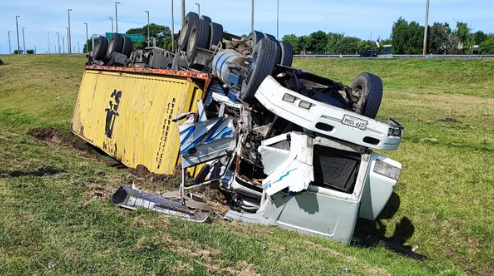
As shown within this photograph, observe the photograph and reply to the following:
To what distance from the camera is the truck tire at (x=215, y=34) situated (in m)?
8.45

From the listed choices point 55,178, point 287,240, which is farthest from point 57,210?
point 287,240

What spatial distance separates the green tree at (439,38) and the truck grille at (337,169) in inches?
2042

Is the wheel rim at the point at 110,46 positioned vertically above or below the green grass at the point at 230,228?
above

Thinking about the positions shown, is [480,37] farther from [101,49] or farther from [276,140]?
[276,140]

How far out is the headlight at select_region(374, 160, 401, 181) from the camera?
4.83 m

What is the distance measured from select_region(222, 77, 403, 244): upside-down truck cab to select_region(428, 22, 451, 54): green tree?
51775 millimetres

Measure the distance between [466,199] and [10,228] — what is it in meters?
5.84

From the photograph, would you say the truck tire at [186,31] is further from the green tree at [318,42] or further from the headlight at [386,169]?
the green tree at [318,42]

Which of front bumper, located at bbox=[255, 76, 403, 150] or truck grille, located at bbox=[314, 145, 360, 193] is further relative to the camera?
truck grille, located at bbox=[314, 145, 360, 193]

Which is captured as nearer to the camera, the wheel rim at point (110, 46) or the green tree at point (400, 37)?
the wheel rim at point (110, 46)

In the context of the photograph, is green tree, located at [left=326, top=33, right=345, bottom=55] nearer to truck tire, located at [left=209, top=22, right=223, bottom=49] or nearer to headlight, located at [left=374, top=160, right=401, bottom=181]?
truck tire, located at [left=209, top=22, right=223, bottom=49]

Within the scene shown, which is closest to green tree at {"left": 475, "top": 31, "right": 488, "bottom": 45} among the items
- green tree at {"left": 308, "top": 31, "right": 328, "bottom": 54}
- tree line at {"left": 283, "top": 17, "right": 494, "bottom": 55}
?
tree line at {"left": 283, "top": 17, "right": 494, "bottom": 55}

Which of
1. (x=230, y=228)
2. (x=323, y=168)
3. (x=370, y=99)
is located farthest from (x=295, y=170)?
(x=370, y=99)

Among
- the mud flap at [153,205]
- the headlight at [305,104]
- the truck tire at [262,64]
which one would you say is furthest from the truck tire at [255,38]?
the mud flap at [153,205]
